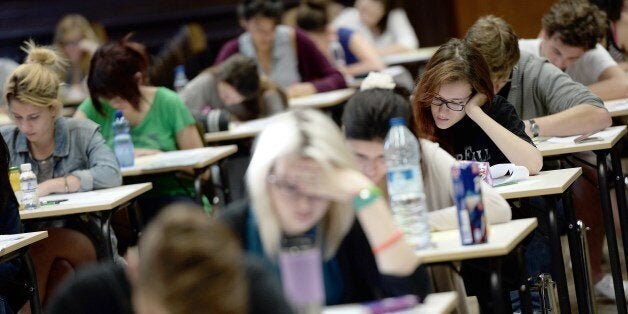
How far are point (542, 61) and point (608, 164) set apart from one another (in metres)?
0.55

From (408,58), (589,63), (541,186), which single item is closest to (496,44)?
(541,186)

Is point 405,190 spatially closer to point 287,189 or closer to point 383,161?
point 383,161

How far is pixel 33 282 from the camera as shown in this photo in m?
4.57

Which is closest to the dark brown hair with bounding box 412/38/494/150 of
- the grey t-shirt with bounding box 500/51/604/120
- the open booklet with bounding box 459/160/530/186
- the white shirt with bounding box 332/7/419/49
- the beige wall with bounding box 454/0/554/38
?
the open booklet with bounding box 459/160/530/186

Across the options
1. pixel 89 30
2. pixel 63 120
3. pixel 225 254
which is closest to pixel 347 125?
pixel 225 254

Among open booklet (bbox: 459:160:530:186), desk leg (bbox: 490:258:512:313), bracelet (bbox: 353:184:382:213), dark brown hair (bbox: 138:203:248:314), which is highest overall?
dark brown hair (bbox: 138:203:248:314)

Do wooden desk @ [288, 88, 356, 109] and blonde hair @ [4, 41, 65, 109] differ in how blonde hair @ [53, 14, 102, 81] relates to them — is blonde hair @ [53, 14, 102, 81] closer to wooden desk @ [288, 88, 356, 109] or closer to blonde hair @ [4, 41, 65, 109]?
wooden desk @ [288, 88, 356, 109]

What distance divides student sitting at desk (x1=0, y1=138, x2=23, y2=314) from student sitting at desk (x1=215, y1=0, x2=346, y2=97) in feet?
12.9

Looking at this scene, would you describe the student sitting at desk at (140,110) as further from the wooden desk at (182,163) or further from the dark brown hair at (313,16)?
the dark brown hair at (313,16)

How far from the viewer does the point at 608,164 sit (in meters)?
5.02

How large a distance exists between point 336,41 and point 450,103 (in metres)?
5.99

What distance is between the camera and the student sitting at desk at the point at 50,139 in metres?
5.37

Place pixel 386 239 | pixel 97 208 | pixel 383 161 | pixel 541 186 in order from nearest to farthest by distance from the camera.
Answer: pixel 386 239 → pixel 383 161 → pixel 541 186 → pixel 97 208

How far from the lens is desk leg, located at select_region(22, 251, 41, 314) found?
453cm
